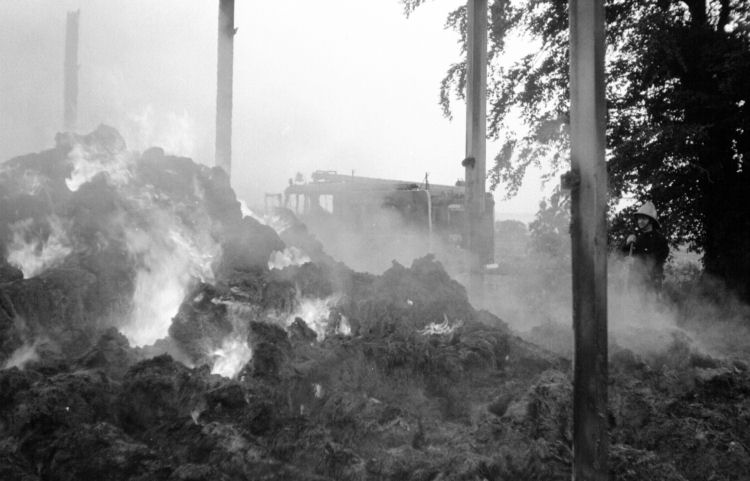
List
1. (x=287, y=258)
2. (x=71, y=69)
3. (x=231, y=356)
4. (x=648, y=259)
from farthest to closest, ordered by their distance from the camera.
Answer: (x=71, y=69) < (x=648, y=259) < (x=287, y=258) < (x=231, y=356)

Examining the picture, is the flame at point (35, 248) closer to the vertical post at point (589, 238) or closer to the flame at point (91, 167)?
the flame at point (91, 167)

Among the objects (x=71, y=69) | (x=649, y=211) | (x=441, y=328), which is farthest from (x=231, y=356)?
(x=71, y=69)

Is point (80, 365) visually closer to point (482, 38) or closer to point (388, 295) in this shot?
point (388, 295)

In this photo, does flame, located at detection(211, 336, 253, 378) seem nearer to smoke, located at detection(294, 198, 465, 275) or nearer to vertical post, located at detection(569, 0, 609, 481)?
vertical post, located at detection(569, 0, 609, 481)

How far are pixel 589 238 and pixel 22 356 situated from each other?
4.46 meters

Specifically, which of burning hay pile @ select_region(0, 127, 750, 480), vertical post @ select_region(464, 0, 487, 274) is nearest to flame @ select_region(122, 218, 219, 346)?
burning hay pile @ select_region(0, 127, 750, 480)

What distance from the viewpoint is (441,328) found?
5805mm

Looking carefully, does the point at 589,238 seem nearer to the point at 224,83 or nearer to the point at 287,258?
the point at 287,258

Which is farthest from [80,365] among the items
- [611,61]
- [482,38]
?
[611,61]

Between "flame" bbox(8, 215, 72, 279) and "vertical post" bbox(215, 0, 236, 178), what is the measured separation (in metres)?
3.11

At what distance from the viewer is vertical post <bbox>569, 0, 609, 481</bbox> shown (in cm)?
351

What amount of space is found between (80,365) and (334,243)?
25.6ft

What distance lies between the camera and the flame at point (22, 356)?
4672 mm

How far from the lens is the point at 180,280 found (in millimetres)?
6238
